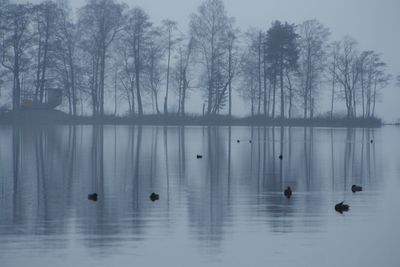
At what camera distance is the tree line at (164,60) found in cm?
6956

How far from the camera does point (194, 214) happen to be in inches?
478

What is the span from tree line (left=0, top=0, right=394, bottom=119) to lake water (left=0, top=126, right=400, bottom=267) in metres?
48.8

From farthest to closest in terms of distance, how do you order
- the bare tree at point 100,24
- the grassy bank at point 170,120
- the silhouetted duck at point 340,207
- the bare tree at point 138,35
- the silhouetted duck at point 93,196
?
the bare tree at point 138,35
the bare tree at point 100,24
the grassy bank at point 170,120
the silhouetted duck at point 93,196
the silhouetted duck at point 340,207

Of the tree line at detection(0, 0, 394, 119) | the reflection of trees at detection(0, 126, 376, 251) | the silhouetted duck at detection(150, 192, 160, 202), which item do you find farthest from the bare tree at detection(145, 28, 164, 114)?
the silhouetted duck at detection(150, 192, 160, 202)

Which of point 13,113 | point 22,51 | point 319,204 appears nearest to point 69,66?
point 22,51

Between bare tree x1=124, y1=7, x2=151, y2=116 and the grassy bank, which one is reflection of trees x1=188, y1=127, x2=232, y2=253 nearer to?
the grassy bank

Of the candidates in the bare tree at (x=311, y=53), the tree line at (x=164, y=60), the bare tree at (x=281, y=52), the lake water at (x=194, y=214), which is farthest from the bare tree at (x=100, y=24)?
the lake water at (x=194, y=214)

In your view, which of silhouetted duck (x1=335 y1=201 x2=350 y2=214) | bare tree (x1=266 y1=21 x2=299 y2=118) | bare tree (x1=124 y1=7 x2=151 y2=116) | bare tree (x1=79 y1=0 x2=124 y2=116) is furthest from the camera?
bare tree (x1=266 y1=21 x2=299 y2=118)

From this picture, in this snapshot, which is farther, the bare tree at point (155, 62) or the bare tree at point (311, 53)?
the bare tree at point (311, 53)

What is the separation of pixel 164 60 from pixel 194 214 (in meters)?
66.8

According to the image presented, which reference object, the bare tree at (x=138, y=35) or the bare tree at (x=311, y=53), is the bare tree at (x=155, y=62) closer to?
the bare tree at (x=138, y=35)

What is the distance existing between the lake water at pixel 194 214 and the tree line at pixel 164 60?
48786 mm

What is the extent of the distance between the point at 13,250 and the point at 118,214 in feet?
10.7

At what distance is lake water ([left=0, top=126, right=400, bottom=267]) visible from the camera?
882 cm
